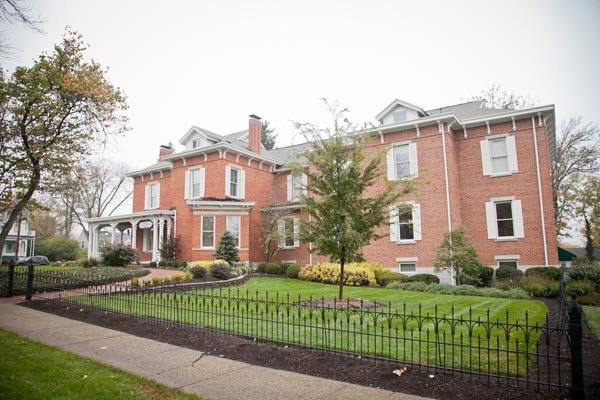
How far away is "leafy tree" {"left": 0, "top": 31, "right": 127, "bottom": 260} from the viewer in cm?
1409

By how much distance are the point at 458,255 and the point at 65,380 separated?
1382 centimetres

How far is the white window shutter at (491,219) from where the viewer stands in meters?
19.1

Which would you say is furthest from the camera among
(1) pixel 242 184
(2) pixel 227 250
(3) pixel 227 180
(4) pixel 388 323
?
(1) pixel 242 184

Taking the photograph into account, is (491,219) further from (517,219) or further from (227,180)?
(227,180)

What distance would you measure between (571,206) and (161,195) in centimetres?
3254

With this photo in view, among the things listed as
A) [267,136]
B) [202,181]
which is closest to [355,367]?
[202,181]

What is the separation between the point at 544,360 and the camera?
19.2 feet

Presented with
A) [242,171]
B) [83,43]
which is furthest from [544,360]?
[242,171]

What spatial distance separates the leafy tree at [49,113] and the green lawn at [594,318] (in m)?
17.0

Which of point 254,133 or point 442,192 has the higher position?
point 254,133

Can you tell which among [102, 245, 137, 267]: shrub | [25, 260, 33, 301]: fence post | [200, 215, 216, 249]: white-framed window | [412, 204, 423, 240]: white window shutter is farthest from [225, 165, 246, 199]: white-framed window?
[25, 260, 33, 301]: fence post

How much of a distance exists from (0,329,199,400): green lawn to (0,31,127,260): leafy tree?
1080 centimetres

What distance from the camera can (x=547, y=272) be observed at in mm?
16234

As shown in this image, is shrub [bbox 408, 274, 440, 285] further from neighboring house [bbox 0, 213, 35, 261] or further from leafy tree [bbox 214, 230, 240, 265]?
neighboring house [bbox 0, 213, 35, 261]
